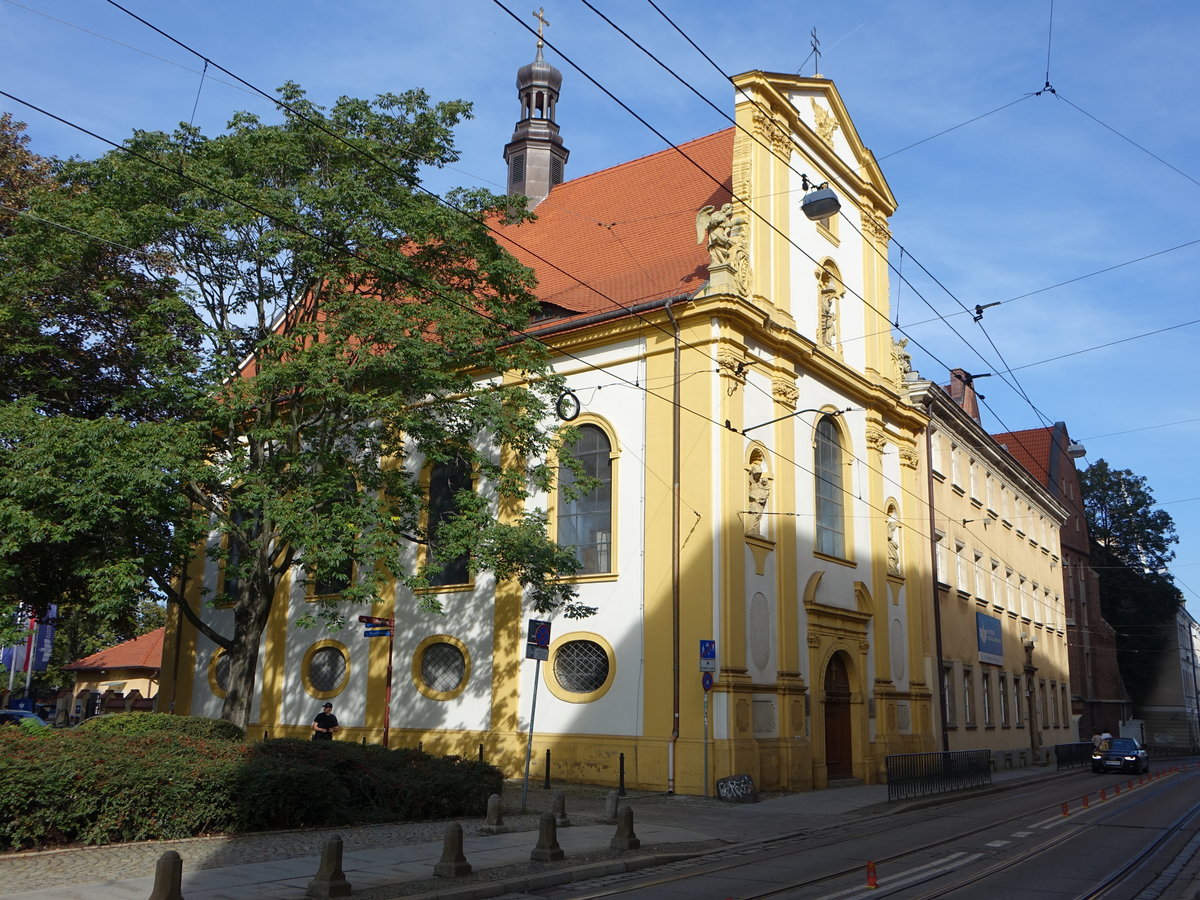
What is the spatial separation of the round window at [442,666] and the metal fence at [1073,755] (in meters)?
23.2

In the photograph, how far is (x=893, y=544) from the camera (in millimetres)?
28891

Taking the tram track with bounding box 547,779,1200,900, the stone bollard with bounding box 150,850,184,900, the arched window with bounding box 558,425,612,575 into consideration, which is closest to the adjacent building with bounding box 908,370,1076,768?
the arched window with bounding box 558,425,612,575

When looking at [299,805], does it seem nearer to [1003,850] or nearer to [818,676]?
[1003,850]

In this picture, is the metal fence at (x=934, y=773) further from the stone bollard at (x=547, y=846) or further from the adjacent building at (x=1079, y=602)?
the adjacent building at (x=1079, y=602)

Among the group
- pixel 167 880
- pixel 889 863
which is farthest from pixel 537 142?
pixel 167 880

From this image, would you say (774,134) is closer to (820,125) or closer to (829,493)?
(820,125)

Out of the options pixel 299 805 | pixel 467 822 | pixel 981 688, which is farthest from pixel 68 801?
pixel 981 688

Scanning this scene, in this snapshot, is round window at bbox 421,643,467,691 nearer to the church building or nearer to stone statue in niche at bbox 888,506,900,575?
the church building

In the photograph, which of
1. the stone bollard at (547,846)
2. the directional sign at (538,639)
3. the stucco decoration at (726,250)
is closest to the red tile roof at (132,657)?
the stucco decoration at (726,250)

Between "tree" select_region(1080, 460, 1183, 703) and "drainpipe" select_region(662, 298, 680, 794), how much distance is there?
49.5 m

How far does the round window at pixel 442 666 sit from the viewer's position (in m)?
24.2

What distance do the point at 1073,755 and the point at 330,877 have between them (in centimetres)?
3643

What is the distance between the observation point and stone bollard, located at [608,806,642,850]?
40.8 feet

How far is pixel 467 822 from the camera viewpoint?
14.5 meters
